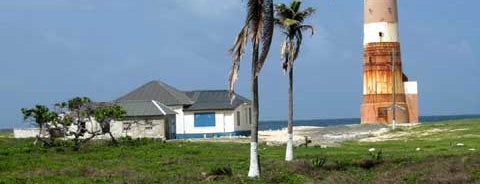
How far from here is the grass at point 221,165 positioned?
81.1 ft

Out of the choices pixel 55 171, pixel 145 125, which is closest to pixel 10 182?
pixel 55 171

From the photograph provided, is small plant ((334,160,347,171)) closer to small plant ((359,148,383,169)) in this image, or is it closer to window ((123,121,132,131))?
small plant ((359,148,383,169))

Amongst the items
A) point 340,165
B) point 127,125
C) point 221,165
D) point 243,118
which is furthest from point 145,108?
point 340,165

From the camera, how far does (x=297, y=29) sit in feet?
109

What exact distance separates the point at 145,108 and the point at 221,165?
28.8 meters

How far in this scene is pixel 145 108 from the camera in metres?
58.7

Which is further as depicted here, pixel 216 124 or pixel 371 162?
pixel 216 124

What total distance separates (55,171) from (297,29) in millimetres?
10763

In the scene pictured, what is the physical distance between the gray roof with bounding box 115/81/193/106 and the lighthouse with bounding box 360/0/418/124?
16.9m

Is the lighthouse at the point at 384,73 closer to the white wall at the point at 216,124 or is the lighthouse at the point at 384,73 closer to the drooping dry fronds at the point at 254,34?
the white wall at the point at 216,124

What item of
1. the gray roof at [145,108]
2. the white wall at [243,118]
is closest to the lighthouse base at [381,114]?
the white wall at [243,118]

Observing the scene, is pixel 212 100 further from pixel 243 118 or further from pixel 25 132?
pixel 25 132

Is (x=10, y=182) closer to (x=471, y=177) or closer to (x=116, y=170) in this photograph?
(x=116, y=170)

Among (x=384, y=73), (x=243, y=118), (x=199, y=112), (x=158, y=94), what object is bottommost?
(x=243, y=118)
